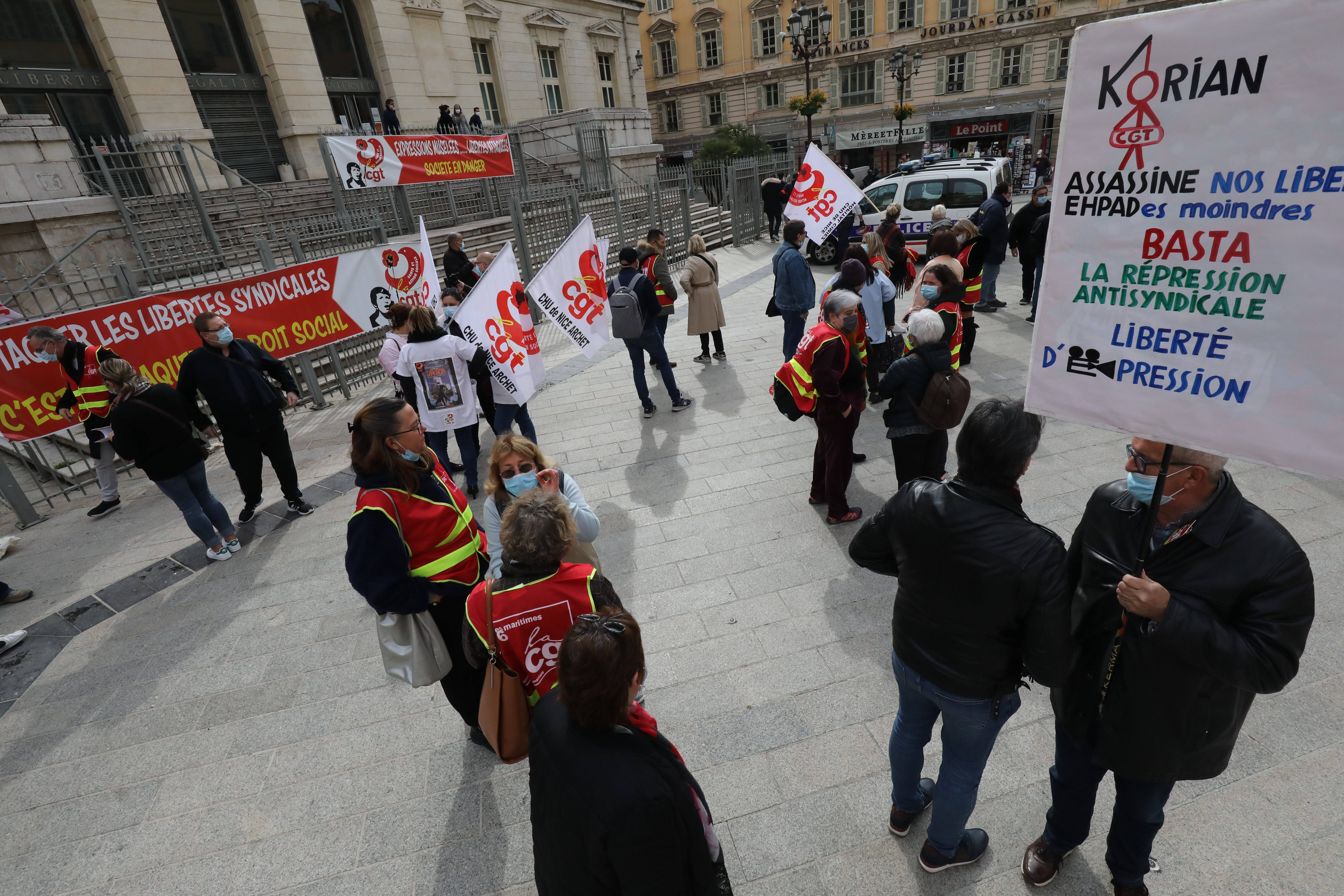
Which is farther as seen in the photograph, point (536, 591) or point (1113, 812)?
point (1113, 812)

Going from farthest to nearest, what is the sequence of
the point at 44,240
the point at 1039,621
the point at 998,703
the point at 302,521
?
the point at 44,240
the point at 302,521
the point at 998,703
the point at 1039,621

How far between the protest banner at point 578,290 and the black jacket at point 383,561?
113 inches

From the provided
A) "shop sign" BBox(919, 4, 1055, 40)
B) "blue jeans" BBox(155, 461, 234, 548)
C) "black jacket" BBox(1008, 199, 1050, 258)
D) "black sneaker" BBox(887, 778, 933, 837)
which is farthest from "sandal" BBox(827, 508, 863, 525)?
"shop sign" BBox(919, 4, 1055, 40)

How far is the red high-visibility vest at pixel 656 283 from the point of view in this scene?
24.5 ft

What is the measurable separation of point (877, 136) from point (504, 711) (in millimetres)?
40025

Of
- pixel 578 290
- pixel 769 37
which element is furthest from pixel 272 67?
pixel 769 37

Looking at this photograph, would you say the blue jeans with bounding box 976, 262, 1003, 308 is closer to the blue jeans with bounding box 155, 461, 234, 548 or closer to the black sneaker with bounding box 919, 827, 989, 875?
the black sneaker with bounding box 919, 827, 989, 875

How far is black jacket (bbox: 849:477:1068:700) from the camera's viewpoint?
73.2 inches

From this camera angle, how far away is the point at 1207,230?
4.91ft

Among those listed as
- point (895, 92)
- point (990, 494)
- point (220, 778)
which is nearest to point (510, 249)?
point (220, 778)

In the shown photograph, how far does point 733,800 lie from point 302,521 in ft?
15.9

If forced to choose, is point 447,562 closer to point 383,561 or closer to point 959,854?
point 383,561

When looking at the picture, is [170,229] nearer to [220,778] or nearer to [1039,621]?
[220,778]

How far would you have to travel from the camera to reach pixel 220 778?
10.8 feet
